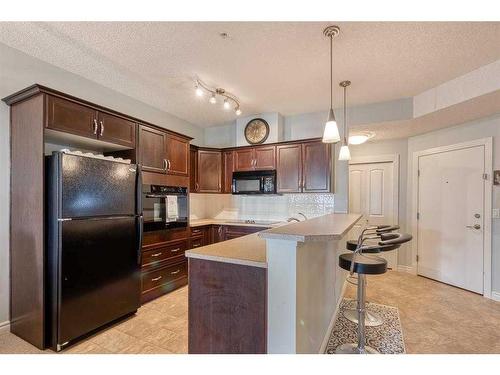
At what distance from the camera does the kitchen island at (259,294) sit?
4.51ft

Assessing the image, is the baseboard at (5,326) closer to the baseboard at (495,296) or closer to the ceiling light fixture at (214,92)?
the ceiling light fixture at (214,92)

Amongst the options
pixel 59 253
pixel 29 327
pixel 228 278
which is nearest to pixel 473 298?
pixel 228 278

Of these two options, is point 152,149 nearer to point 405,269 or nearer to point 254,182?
point 254,182

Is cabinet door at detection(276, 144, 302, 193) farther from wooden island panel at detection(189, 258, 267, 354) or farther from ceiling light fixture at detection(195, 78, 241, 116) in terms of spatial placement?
wooden island panel at detection(189, 258, 267, 354)

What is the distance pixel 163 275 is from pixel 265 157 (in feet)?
7.73

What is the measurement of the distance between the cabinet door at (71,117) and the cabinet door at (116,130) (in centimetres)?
7

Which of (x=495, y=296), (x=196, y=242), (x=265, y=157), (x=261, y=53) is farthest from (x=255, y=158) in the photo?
(x=495, y=296)

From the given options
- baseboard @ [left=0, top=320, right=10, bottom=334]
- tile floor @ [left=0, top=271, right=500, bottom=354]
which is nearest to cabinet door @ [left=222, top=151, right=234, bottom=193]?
tile floor @ [left=0, top=271, right=500, bottom=354]

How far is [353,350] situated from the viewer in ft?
6.49

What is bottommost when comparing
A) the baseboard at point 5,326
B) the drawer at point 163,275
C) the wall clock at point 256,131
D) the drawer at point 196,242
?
the baseboard at point 5,326

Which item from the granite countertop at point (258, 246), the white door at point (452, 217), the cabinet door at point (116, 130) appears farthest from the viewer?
the white door at point (452, 217)

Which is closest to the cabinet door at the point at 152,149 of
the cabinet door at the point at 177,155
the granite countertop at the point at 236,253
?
the cabinet door at the point at 177,155

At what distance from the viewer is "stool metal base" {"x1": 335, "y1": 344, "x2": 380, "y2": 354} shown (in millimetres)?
1950
